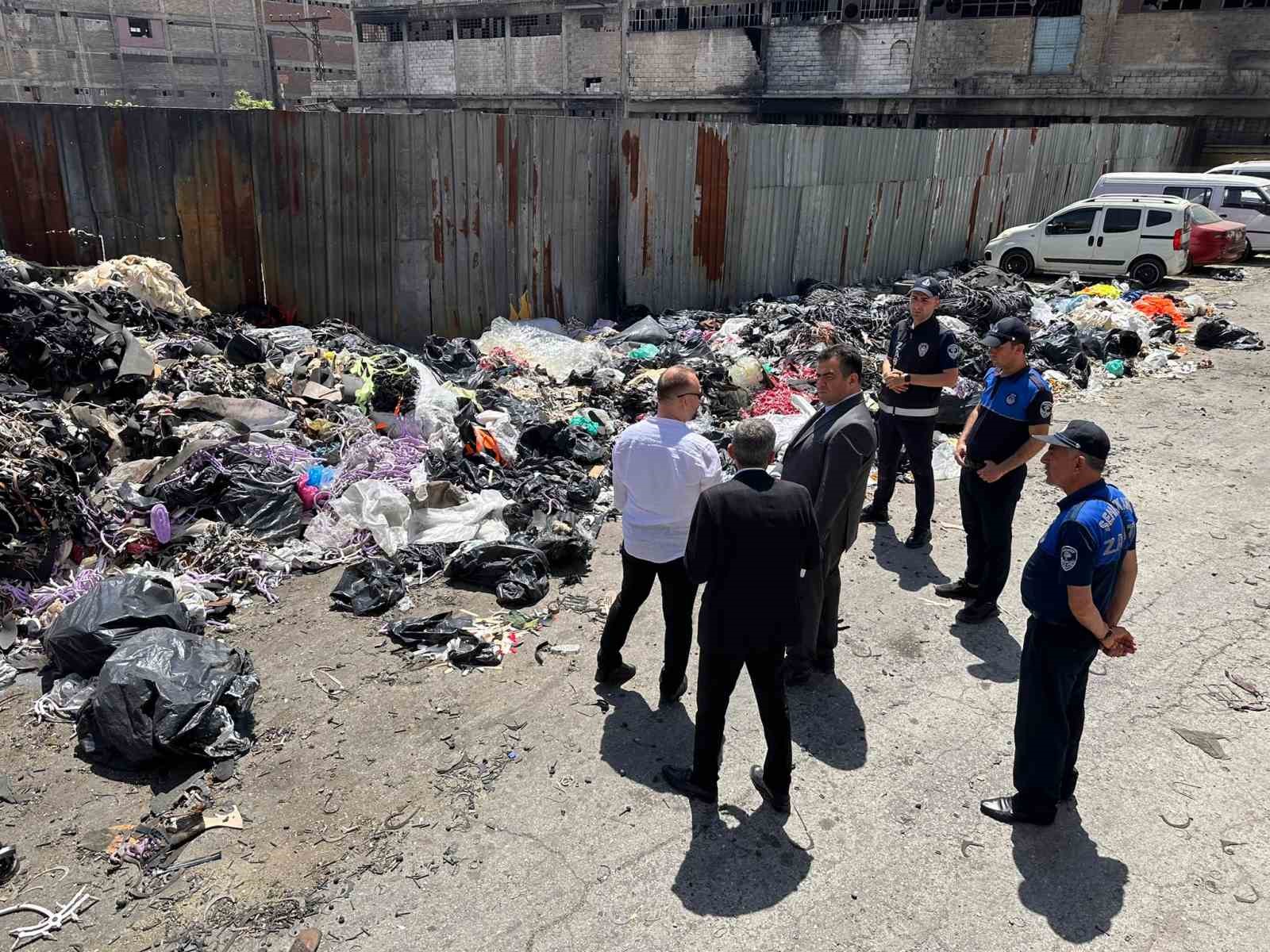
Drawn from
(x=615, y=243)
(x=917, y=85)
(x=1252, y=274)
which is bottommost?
(x=1252, y=274)

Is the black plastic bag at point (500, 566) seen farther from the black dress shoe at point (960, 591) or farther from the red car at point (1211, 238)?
the red car at point (1211, 238)

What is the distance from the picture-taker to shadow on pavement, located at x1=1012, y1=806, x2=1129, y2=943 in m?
3.34

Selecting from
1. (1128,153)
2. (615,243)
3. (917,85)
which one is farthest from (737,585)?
(917,85)

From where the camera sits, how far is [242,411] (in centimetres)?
723

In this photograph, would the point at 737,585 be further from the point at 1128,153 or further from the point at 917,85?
the point at 917,85

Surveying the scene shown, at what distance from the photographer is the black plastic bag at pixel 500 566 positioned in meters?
5.76

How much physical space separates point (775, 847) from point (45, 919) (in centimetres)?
286

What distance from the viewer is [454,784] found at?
4.04 meters

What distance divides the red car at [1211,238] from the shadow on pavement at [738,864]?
60.9ft

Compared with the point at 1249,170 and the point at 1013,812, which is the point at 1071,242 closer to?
the point at 1249,170

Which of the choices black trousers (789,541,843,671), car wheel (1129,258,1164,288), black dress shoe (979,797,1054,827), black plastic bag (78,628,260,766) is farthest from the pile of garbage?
Answer: car wheel (1129,258,1164,288)

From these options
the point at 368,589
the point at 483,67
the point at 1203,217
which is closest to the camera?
the point at 368,589

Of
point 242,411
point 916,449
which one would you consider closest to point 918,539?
point 916,449

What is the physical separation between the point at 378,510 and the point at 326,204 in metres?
4.79
